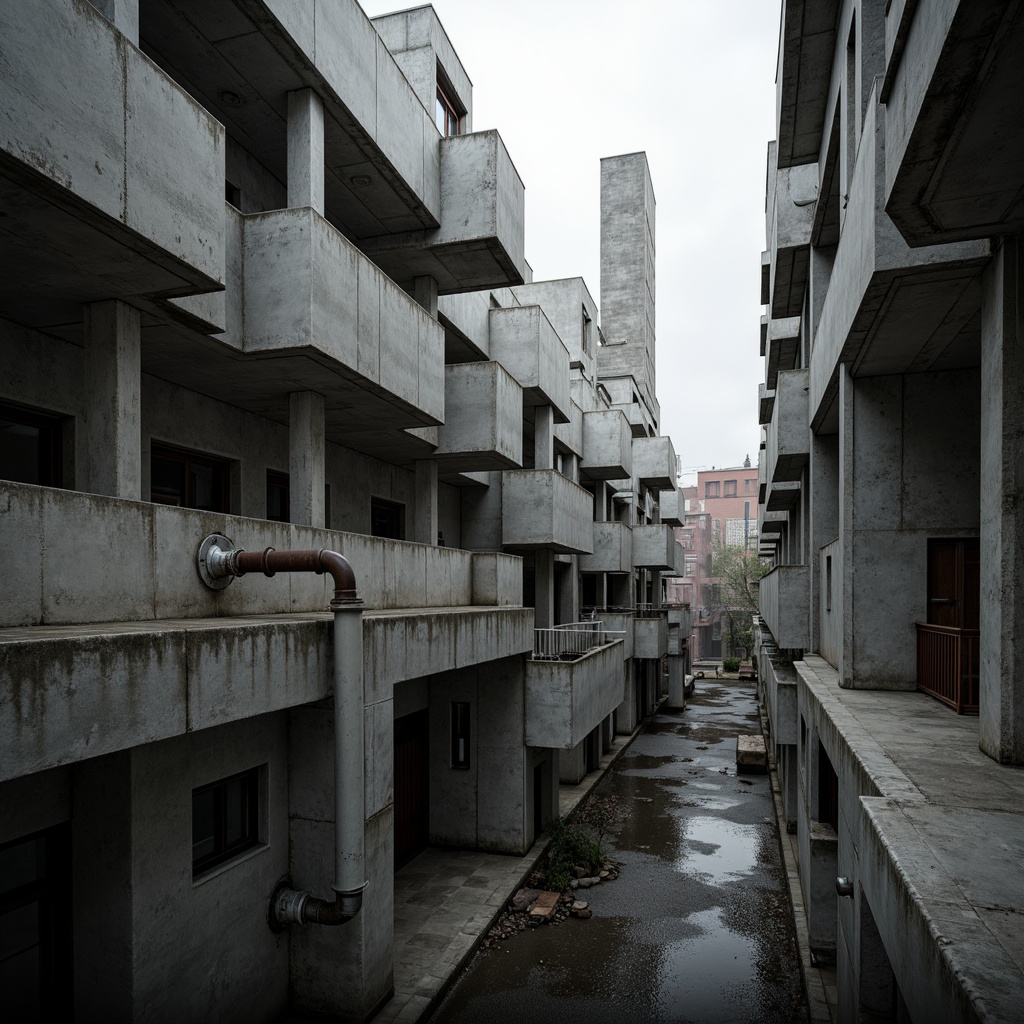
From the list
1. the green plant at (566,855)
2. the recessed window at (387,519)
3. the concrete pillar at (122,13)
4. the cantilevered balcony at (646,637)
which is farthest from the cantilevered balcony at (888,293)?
the cantilevered balcony at (646,637)

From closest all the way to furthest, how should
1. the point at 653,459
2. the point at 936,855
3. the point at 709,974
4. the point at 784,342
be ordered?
the point at 936,855 < the point at 709,974 < the point at 784,342 < the point at 653,459

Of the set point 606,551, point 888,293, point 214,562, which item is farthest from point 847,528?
point 606,551

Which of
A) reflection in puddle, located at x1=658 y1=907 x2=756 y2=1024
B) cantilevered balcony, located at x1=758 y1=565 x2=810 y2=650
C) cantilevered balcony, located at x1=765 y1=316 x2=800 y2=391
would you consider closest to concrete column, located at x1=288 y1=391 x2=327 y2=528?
reflection in puddle, located at x1=658 y1=907 x2=756 y2=1024

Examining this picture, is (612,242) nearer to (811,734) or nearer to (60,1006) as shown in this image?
(811,734)

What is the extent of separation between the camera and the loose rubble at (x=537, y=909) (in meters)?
12.1

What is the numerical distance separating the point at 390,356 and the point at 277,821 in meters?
6.75

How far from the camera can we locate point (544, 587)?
21.6 metres

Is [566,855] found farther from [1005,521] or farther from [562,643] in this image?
[1005,521]

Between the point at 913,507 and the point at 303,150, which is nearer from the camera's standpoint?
the point at 303,150

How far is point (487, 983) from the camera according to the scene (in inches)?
413

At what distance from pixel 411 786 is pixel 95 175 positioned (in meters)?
12.3

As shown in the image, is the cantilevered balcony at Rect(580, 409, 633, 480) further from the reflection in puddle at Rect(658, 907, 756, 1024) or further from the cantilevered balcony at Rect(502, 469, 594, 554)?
the reflection in puddle at Rect(658, 907, 756, 1024)

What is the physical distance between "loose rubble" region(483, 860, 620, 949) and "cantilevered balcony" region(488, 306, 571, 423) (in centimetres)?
1141

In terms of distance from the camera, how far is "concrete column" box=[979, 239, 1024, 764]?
627 cm
